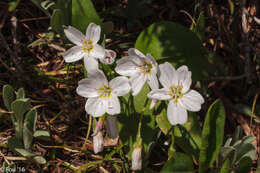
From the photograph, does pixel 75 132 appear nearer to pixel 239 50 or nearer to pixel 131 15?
pixel 131 15

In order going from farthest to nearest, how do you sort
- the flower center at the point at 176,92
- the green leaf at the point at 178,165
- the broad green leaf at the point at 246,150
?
the broad green leaf at the point at 246,150, the flower center at the point at 176,92, the green leaf at the point at 178,165

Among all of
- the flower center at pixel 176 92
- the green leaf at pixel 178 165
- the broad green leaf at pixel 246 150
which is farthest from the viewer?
the broad green leaf at pixel 246 150

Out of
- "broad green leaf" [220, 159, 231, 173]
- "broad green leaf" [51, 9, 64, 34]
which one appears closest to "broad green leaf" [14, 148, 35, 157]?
"broad green leaf" [51, 9, 64, 34]

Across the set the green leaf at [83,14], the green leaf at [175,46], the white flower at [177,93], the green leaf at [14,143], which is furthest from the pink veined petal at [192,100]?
the green leaf at [14,143]

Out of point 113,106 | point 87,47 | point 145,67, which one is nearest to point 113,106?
point 113,106

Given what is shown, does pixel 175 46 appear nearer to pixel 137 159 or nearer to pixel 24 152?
pixel 137 159

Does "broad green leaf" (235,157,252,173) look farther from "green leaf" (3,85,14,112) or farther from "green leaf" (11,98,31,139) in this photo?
"green leaf" (3,85,14,112)

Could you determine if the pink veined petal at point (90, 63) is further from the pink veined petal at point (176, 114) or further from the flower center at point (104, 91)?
the pink veined petal at point (176, 114)
